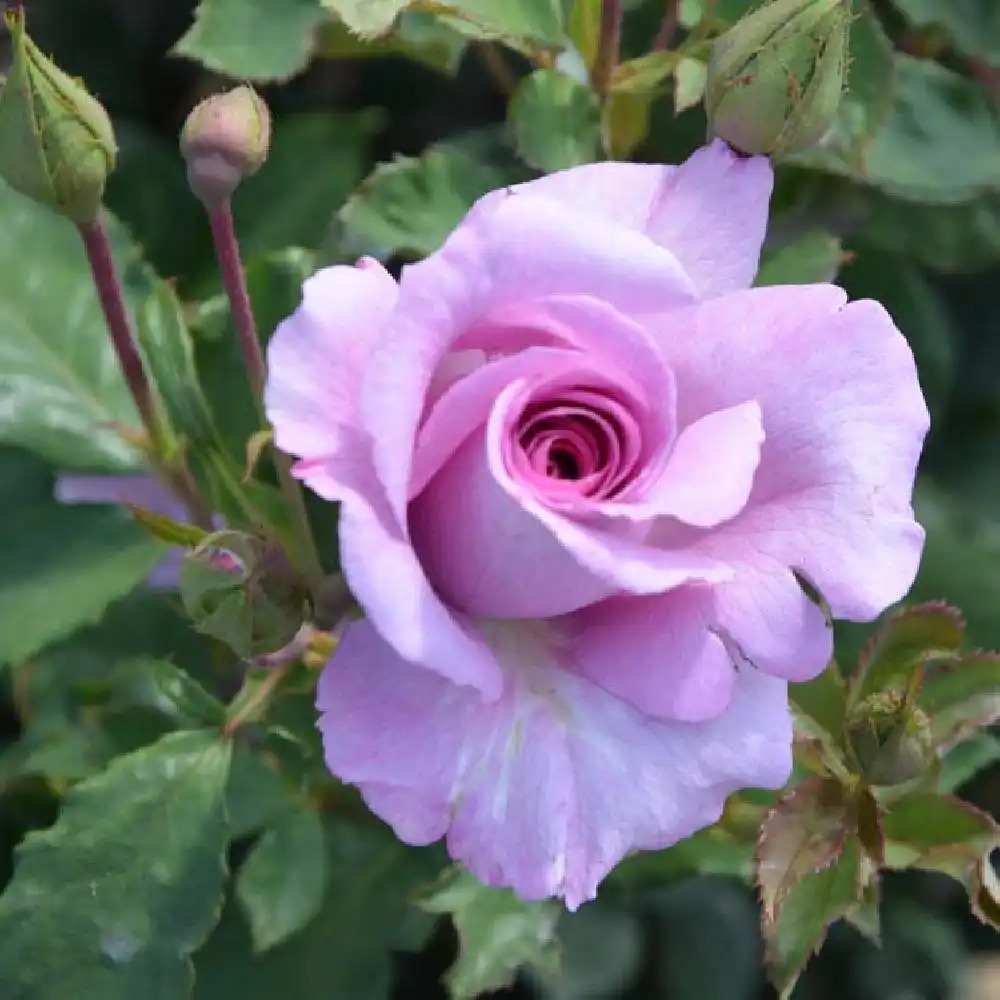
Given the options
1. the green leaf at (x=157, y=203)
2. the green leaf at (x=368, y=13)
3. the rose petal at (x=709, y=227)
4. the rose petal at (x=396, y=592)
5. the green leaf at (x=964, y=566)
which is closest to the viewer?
the rose petal at (x=396, y=592)

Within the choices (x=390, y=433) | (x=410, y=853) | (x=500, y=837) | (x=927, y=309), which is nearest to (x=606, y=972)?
(x=410, y=853)

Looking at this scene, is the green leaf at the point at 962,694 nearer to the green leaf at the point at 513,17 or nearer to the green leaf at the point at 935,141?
the green leaf at the point at 935,141

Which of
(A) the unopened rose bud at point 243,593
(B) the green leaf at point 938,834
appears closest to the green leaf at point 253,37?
(A) the unopened rose bud at point 243,593

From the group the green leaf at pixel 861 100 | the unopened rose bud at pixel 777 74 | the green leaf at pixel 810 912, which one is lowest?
the green leaf at pixel 810 912

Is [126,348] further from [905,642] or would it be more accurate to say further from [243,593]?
[905,642]

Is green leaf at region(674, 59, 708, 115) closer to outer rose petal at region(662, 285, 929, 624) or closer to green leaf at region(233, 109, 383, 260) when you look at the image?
outer rose petal at region(662, 285, 929, 624)

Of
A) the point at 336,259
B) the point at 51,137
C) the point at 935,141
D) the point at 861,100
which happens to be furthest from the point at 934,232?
the point at 51,137

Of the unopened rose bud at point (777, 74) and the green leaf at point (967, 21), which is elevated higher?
the unopened rose bud at point (777, 74)
